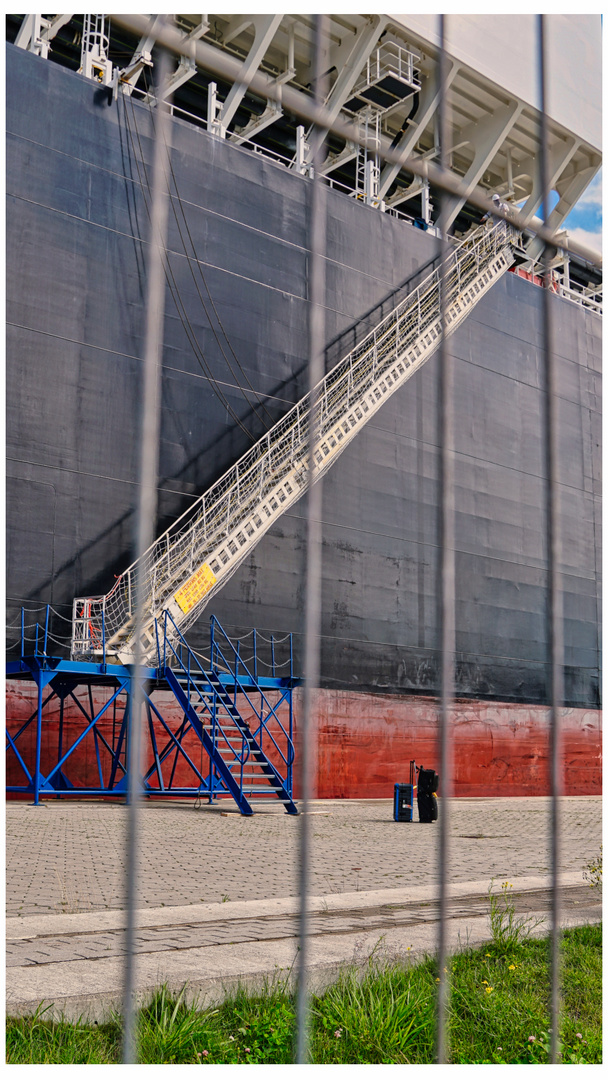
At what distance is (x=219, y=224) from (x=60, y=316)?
4324 mm

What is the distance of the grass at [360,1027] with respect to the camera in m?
3.07

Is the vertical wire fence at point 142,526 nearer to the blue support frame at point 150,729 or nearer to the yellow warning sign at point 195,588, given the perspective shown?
the blue support frame at point 150,729

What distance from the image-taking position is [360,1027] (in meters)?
3.32

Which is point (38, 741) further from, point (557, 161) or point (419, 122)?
point (557, 161)

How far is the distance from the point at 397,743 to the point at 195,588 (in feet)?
21.9

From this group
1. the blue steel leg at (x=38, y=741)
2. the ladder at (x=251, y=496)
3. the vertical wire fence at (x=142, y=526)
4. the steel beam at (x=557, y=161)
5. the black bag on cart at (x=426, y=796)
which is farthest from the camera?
the steel beam at (x=557, y=161)

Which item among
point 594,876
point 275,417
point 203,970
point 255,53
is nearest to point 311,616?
point 203,970

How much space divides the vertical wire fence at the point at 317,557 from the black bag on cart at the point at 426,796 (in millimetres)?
10645

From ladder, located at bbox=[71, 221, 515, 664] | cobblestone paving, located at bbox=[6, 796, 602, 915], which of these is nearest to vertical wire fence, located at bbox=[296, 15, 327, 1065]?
cobblestone paving, located at bbox=[6, 796, 602, 915]

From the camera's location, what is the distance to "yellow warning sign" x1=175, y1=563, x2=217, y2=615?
48.5 feet

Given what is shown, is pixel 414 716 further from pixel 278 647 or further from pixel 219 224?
pixel 219 224

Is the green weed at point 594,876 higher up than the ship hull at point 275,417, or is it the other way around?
the ship hull at point 275,417

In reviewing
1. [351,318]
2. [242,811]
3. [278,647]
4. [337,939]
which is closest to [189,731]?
[278,647]

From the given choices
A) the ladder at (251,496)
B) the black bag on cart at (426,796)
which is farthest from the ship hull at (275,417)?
the black bag on cart at (426,796)
